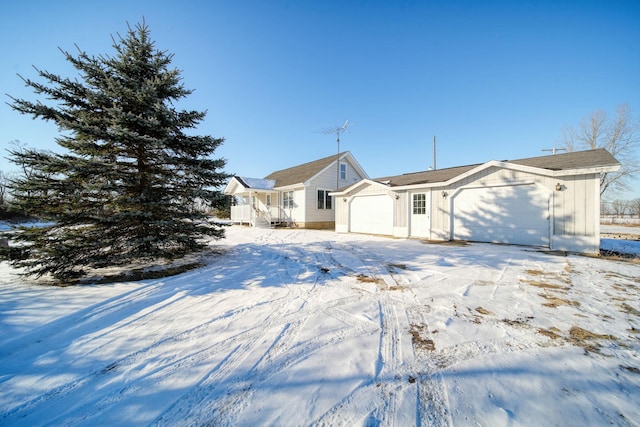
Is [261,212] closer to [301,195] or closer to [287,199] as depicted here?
[287,199]

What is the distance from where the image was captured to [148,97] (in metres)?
5.18

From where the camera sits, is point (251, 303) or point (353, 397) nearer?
point (353, 397)

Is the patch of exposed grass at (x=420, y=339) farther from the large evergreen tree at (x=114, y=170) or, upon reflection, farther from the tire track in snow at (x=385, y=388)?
the large evergreen tree at (x=114, y=170)

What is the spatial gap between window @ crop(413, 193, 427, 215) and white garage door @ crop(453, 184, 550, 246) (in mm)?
1266

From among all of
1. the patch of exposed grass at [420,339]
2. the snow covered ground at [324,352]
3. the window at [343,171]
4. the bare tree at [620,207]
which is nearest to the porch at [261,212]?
the window at [343,171]

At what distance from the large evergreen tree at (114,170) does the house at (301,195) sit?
9893 mm

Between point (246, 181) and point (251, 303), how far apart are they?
15714 millimetres

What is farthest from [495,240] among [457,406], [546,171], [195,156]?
[195,156]

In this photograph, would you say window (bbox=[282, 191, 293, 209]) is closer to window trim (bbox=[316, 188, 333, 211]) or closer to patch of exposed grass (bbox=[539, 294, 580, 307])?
window trim (bbox=[316, 188, 333, 211])

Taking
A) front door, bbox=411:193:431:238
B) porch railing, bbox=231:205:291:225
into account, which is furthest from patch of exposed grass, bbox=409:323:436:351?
porch railing, bbox=231:205:291:225

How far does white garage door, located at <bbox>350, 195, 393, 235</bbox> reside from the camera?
11.9 metres

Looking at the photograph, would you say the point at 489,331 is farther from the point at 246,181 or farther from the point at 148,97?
the point at 246,181

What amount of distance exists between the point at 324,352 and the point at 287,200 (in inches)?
610

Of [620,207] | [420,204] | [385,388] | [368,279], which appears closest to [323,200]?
[420,204]
